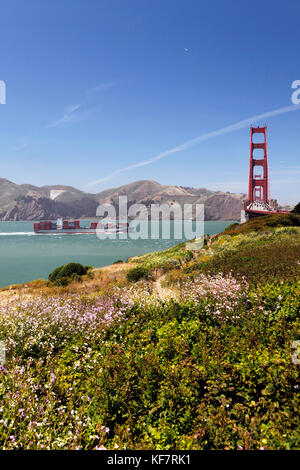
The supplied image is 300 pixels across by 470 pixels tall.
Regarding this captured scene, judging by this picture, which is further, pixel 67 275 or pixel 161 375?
pixel 67 275

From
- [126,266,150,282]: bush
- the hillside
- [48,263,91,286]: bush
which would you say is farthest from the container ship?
the hillside

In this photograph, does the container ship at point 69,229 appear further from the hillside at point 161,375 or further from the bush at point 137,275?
the hillside at point 161,375

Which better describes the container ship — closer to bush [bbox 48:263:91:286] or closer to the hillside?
bush [bbox 48:263:91:286]

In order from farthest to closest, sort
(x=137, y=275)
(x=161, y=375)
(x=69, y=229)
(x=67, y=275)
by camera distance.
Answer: (x=69, y=229) < (x=67, y=275) < (x=137, y=275) < (x=161, y=375)

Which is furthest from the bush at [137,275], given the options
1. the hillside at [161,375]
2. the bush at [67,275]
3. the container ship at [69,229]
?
the container ship at [69,229]

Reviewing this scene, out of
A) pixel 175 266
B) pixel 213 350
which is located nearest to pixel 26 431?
pixel 213 350

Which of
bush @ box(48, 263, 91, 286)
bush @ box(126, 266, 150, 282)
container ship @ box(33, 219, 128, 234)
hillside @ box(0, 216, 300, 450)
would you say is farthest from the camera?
container ship @ box(33, 219, 128, 234)

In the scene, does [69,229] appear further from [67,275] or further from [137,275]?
[137,275]

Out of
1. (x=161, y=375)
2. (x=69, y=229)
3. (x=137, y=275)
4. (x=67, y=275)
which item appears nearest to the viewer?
(x=161, y=375)

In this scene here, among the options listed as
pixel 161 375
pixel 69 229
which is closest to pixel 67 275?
pixel 161 375

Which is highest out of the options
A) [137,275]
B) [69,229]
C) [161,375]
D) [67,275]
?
[69,229]
